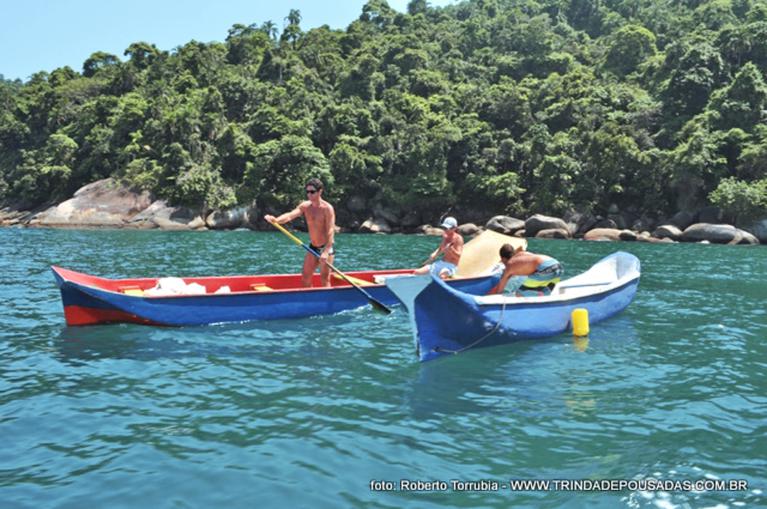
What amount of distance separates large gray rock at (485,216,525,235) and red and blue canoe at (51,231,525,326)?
100 feet

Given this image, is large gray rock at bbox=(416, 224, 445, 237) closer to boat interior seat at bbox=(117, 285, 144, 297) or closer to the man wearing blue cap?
the man wearing blue cap

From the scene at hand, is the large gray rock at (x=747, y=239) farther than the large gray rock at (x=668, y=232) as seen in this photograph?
No

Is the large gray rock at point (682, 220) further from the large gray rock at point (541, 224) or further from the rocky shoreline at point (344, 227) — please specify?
the large gray rock at point (541, 224)

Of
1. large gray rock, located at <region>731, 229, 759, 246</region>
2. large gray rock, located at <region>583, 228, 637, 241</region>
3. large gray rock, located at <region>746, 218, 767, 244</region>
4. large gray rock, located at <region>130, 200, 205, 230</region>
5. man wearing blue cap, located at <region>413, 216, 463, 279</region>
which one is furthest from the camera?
large gray rock, located at <region>130, 200, 205, 230</region>

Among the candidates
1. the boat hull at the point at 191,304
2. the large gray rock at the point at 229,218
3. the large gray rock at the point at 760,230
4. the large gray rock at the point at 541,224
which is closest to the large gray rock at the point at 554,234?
the large gray rock at the point at 541,224

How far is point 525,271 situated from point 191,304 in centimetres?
568

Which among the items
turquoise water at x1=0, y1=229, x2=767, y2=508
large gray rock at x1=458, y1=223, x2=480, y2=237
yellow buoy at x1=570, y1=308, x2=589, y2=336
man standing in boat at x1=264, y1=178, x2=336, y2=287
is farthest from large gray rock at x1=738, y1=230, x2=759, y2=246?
man standing in boat at x1=264, y1=178, x2=336, y2=287

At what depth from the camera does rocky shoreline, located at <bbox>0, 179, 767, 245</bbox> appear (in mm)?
37812

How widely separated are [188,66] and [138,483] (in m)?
73.0

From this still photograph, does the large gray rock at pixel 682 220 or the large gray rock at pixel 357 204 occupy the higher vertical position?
the large gray rock at pixel 357 204

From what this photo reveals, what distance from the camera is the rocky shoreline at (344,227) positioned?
37812mm

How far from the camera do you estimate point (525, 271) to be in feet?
33.1

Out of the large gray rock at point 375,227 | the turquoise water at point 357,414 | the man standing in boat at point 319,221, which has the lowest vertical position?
the turquoise water at point 357,414

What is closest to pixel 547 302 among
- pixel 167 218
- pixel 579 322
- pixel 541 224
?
pixel 579 322
